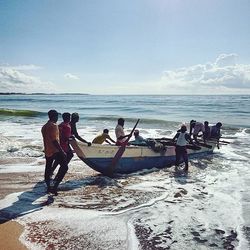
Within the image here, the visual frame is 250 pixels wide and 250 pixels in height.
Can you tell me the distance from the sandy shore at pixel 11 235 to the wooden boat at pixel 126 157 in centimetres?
306

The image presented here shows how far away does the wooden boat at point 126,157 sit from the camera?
9484mm

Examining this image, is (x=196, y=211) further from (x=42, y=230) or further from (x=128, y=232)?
(x=42, y=230)

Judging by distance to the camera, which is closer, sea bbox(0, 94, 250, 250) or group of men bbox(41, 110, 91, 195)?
sea bbox(0, 94, 250, 250)

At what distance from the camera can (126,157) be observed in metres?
10.7

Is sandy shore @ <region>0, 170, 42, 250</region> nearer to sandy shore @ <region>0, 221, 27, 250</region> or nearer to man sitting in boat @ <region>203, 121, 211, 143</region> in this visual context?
sandy shore @ <region>0, 221, 27, 250</region>

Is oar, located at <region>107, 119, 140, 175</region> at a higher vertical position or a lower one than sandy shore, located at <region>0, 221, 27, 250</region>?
higher

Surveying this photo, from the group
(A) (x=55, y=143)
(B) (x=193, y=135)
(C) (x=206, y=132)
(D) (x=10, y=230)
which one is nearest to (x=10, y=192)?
(A) (x=55, y=143)

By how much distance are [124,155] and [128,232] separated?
4.57 metres

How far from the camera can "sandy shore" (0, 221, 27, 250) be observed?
5.28 meters

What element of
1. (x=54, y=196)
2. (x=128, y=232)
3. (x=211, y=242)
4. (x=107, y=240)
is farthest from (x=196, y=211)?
(x=54, y=196)

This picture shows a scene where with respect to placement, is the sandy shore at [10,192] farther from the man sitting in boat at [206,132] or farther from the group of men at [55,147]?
the man sitting in boat at [206,132]

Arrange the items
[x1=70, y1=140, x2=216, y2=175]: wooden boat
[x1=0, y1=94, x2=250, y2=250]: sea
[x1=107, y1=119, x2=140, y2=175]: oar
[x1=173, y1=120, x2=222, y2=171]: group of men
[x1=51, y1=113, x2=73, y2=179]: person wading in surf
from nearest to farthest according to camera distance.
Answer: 1. [x1=0, y1=94, x2=250, y2=250]: sea
2. [x1=51, y1=113, x2=73, y2=179]: person wading in surf
3. [x1=70, y1=140, x2=216, y2=175]: wooden boat
4. [x1=107, y1=119, x2=140, y2=175]: oar
5. [x1=173, y1=120, x2=222, y2=171]: group of men

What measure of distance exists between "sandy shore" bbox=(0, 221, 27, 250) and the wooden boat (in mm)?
3060

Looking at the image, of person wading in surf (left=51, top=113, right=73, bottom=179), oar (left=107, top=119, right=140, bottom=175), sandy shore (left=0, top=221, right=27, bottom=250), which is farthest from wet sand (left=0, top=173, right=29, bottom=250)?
oar (left=107, top=119, right=140, bottom=175)
